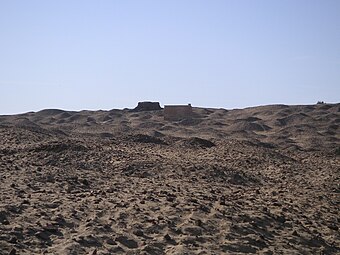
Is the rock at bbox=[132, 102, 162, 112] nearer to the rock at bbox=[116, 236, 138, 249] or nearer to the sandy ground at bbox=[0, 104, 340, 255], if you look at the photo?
the sandy ground at bbox=[0, 104, 340, 255]

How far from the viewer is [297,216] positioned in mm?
8414

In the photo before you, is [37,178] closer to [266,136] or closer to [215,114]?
[266,136]

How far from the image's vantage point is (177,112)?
1720 inches

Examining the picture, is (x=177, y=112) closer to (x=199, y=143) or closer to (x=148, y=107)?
(x=148, y=107)

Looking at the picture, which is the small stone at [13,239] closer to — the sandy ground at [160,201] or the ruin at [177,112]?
the sandy ground at [160,201]

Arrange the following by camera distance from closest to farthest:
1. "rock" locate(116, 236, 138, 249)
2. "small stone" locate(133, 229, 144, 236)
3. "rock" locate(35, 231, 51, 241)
A: "rock" locate(35, 231, 51, 241)
"rock" locate(116, 236, 138, 249)
"small stone" locate(133, 229, 144, 236)

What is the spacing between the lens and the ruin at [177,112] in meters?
43.0

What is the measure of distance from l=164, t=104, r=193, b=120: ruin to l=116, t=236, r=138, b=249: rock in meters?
36.2

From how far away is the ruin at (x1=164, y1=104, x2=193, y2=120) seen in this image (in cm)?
4297

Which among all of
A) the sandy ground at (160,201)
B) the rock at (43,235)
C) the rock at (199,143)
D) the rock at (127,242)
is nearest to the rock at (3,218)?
the sandy ground at (160,201)

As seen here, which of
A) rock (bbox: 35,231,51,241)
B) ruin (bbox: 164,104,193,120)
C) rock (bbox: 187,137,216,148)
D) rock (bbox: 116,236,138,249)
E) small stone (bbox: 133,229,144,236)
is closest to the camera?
rock (bbox: 35,231,51,241)

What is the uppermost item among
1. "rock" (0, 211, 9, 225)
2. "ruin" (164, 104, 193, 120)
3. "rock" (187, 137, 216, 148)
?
"ruin" (164, 104, 193, 120)

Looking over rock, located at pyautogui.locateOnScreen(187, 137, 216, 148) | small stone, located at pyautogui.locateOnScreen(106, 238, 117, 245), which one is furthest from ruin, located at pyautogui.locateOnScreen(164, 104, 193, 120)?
small stone, located at pyautogui.locateOnScreen(106, 238, 117, 245)

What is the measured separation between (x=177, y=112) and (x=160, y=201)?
35486 millimetres
